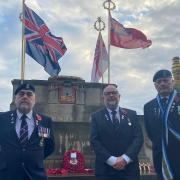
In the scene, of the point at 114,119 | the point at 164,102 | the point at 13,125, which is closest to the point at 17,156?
the point at 13,125

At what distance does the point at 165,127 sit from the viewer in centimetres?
561

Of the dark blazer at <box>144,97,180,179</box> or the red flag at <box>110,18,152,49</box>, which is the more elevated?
the red flag at <box>110,18,152,49</box>

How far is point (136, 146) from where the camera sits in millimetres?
5676

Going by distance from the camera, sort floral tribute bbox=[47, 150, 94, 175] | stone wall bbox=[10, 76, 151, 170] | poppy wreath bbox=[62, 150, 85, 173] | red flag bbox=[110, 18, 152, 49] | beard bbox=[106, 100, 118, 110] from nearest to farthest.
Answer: beard bbox=[106, 100, 118, 110]
floral tribute bbox=[47, 150, 94, 175]
poppy wreath bbox=[62, 150, 85, 173]
red flag bbox=[110, 18, 152, 49]
stone wall bbox=[10, 76, 151, 170]

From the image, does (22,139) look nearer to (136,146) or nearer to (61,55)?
(136,146)

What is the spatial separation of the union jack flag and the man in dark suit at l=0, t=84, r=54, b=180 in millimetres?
9365

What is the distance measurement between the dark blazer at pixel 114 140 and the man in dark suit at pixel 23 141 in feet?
2.88

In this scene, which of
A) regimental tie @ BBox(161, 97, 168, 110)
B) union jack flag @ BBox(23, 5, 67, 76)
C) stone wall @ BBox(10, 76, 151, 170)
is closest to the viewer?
regimental tie @ BBox(161, 97, 168, 110)

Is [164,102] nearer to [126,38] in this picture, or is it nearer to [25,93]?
[25,93]

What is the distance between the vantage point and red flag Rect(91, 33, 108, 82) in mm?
17250

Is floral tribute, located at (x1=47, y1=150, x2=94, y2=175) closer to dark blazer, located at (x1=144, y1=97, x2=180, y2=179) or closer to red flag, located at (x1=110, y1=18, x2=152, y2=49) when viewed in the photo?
dark blazer, located at (x1=144, y1=97, x2=180, y2=179)

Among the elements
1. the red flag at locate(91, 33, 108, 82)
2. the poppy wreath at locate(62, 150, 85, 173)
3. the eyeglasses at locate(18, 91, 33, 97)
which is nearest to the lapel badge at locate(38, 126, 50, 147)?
the eyeglasses at locate(18, 91, 33, 97)

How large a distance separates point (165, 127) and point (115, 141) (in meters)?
0.85

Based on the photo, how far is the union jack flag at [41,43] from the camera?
48.3 ft
